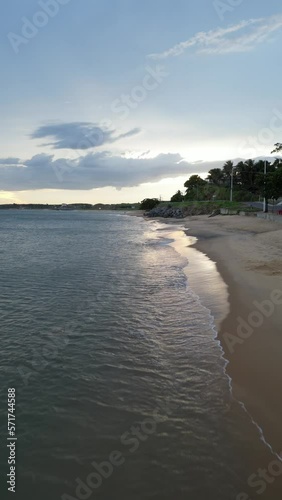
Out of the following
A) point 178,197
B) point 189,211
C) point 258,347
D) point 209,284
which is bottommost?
point 258,347

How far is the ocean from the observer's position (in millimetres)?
4340

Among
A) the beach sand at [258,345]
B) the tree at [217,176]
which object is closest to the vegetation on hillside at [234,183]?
the tree at [217,176]

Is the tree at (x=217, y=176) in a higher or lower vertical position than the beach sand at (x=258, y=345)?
higher

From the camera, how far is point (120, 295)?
532 inches

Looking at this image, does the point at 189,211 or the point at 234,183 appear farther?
the point at 234,183

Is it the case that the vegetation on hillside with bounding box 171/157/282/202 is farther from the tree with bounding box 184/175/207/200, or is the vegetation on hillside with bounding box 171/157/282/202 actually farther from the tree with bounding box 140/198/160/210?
the tree with bounding box 140/198/160/210

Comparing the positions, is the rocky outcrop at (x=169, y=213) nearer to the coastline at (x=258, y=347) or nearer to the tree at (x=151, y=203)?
the tree at (x=151, y=203)

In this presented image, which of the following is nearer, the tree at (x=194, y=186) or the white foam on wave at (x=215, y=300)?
the white foam on wave at (x=215, y=300)

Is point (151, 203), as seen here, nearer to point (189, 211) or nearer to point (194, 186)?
point (194, 186)

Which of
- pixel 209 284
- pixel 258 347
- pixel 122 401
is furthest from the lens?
pixel 209 284

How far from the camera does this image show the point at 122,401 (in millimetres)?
6055

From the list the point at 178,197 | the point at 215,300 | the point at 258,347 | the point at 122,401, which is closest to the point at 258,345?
the point at 258,347

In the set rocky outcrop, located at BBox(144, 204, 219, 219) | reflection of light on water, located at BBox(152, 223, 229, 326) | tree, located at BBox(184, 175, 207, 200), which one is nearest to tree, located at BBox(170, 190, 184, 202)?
tree, located at BBox(184, 175, 207, 200)

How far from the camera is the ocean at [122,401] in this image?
4340mm
